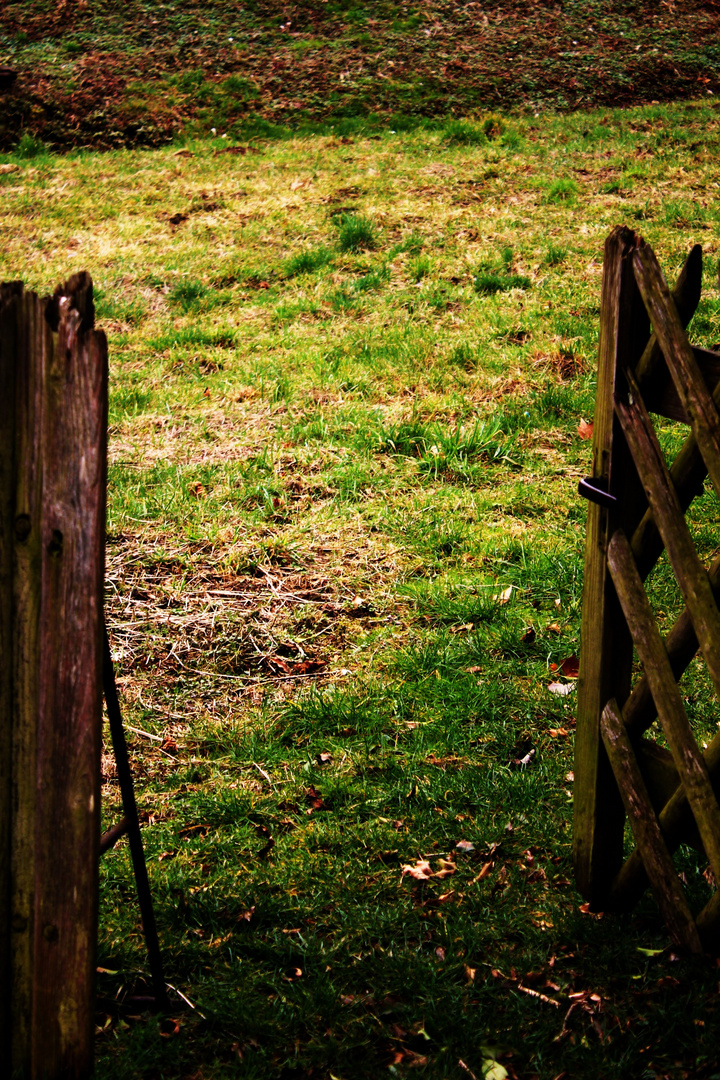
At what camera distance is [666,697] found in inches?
88.0

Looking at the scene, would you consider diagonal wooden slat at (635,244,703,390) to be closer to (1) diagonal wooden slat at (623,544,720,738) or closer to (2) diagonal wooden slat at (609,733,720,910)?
(1) diagonal wooden slat at (623,544,720,738)

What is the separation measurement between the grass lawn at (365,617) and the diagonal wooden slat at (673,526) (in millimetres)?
988

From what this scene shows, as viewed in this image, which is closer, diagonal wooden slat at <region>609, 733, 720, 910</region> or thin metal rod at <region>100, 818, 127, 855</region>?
thin metal rod at <region>100, 818, 127, 855</region>

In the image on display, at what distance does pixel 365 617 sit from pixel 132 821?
2.12 meters

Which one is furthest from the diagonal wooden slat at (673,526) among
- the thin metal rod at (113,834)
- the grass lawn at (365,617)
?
the thin metal rod at (113,834)

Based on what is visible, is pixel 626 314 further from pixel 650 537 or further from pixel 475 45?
pixel 475 45

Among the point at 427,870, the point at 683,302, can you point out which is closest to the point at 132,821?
the point at 427,870

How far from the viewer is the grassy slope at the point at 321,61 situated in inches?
470

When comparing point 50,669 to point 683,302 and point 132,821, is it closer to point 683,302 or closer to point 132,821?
point 132,821

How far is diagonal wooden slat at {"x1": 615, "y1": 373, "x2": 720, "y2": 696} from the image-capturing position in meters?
2.07

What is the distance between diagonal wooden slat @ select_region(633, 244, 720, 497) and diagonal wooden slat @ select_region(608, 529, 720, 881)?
0.42 meters

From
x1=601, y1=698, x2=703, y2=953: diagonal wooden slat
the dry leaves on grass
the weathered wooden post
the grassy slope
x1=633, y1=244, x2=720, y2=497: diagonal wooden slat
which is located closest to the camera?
the weathered wooden post

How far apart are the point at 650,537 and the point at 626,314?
59 centimetres

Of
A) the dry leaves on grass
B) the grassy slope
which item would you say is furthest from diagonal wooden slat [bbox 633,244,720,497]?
the grassy slope
